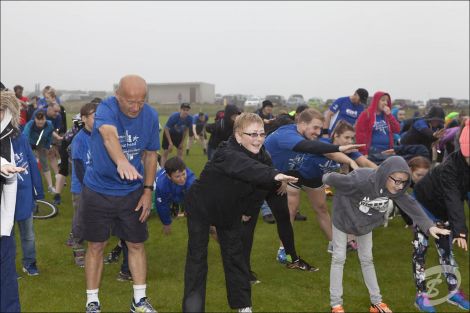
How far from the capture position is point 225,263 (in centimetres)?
419

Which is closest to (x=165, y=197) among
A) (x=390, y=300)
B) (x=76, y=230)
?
(x=76, y=230)

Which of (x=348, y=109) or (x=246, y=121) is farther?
(x=348, y=109)

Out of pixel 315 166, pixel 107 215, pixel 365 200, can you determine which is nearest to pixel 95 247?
pixel 107 215

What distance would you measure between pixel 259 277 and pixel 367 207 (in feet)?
6.47

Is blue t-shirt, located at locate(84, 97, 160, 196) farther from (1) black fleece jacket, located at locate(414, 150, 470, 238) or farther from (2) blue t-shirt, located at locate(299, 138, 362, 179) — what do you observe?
(1) black fleece jacket, located at locate(414, 150, 470, 238)

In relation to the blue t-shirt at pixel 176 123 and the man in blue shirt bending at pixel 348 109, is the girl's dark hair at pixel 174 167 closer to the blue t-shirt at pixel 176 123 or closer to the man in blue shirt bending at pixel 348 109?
the man in blue shirt bending at pixel 348 109

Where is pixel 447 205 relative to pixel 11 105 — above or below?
below

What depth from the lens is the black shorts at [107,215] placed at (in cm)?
411

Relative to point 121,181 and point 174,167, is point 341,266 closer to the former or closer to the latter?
point 174,167

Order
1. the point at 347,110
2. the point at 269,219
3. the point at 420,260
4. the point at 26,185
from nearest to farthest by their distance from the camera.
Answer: the point at 26,185 → the point at 420,260 → the point at 269,219 → the point at 347,110

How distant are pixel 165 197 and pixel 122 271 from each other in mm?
1136

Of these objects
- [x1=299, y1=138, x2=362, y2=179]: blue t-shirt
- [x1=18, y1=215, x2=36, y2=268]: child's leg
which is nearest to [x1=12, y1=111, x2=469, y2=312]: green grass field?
[x1=18, y1=215, x2=36, y2=268]: child's leg

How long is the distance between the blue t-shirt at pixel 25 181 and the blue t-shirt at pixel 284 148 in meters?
2.91

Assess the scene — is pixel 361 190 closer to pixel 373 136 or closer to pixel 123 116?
pixel 123 116
